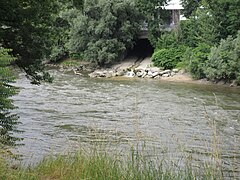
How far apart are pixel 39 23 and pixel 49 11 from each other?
0.68m

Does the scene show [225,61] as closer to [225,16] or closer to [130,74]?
[225,16]

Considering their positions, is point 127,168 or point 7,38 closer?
point 127,168

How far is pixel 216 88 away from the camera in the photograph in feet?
93.1

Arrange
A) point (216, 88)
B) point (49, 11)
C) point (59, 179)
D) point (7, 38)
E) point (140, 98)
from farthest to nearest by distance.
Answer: point (216, 88)
point (140, 98)
point (49, 11)
point (7, 38)
point (59, 179)

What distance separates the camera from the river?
1213 cm

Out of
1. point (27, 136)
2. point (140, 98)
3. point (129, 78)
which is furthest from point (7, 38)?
point (129, 78)

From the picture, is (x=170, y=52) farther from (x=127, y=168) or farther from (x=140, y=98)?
(x=127, y=168)

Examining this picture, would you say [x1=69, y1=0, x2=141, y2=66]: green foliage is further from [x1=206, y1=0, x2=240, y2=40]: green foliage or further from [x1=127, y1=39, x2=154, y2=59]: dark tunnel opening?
[x1=206, y1=0, x2=240, y2=40]: green foliage

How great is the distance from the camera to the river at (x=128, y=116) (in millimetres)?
12133

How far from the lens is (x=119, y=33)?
39938 mm

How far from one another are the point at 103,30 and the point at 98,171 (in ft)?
110

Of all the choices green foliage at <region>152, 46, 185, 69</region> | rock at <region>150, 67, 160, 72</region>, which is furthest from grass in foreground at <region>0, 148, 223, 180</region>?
green foliage at <region>152, 46, 185, 69</region>

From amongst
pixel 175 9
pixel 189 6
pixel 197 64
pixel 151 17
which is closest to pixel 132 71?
pixel 197 64

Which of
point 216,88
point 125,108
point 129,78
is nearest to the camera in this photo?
point 125,108
